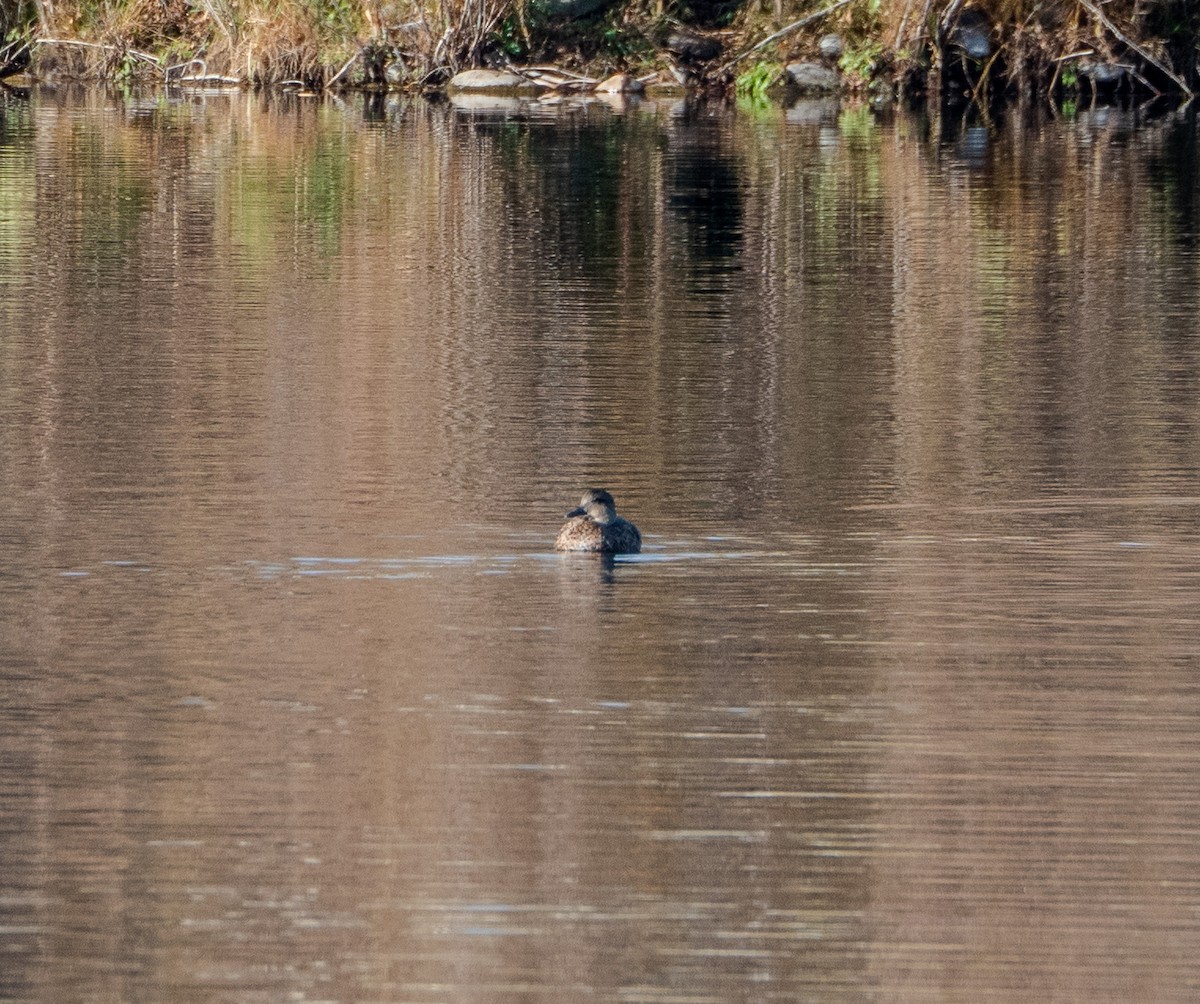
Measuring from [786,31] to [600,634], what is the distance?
29.4 m

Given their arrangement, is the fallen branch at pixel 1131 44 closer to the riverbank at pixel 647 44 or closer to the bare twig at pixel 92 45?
the riverbank at pixel 647 44

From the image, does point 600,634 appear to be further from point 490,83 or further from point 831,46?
point 490,83

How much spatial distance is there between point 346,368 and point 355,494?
3628 millimetres

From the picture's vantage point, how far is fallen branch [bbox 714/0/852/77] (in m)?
36.2

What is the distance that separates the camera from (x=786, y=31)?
122 feet

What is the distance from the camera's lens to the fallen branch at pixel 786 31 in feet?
119

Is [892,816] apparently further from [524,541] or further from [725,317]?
[725,317]

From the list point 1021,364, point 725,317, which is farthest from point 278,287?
point 1021,364

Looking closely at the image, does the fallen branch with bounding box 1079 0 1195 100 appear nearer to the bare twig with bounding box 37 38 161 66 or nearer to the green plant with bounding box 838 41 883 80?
the green plant with bounding box 838 41 883 80

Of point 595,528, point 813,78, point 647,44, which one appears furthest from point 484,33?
point 595,528

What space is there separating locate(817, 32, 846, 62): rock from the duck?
28905 mm

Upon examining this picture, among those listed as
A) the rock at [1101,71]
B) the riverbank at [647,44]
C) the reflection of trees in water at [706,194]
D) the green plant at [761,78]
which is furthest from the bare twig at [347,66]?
the rock at [1101,71]

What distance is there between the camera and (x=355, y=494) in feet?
36.0

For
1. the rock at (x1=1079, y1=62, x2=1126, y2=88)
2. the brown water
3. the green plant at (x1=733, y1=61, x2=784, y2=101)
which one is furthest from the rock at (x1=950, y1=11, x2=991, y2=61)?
the brown water
